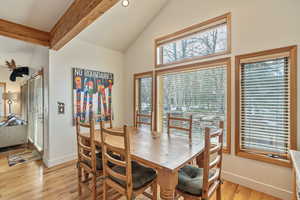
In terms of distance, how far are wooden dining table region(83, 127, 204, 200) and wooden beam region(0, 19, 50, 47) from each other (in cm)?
237

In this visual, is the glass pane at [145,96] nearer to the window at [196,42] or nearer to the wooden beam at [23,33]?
the window at [196,42]

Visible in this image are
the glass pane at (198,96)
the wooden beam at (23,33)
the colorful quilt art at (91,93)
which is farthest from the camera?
the colorful quilt art at (91,93)

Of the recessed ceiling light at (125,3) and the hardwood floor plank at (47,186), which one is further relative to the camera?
the recessed ceiling light at (125,3)

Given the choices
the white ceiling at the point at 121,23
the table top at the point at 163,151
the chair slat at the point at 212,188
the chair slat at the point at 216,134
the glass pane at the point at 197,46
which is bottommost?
the chair slat at the point at 212,188

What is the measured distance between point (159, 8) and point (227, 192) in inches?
147

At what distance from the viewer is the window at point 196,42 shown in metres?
2.48

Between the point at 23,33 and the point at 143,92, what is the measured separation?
2.64m

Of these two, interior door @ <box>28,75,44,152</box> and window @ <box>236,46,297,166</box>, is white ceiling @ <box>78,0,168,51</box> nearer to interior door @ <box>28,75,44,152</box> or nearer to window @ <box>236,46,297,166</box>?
interior door @ <box>28,75,44,152</box>

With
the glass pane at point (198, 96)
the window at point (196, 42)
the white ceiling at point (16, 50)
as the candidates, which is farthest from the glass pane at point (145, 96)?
the white ceiling at point (16, 50)

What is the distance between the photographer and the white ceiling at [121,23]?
300 cm

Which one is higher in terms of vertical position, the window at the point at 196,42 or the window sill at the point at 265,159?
the window at the point at 196,42

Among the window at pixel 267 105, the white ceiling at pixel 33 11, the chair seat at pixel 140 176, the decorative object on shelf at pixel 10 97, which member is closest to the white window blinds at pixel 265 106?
the window at pixel 267 105

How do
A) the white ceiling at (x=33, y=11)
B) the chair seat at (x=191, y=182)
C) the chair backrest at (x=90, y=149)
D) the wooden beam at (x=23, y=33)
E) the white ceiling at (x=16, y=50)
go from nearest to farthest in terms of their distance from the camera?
the chair seat at (x=191, y=182) → the chair backrest at (x=90, y=149) → the white ceiling at (x=33, y=11) → the wooden beam at (x=23, y=33) → the white ceiling at (x=16, y=50)

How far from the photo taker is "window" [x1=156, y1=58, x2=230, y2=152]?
2.49 m
